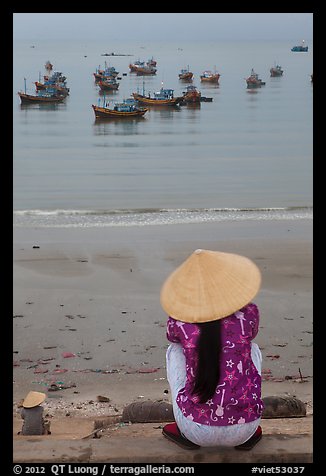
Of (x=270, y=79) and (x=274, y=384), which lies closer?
(x=274, y=384)

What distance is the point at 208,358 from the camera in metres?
3.42

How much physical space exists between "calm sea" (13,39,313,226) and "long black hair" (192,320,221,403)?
1071 centimetres

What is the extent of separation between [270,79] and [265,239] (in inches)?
2069

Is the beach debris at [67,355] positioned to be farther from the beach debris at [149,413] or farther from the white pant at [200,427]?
the white pant at [200,427]

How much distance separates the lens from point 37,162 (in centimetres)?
2416

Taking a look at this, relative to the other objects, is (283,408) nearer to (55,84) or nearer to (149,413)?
(149,413)

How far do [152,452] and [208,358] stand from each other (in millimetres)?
524

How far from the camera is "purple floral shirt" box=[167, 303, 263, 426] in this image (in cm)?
342

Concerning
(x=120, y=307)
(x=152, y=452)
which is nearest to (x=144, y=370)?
(x=120, y=307)

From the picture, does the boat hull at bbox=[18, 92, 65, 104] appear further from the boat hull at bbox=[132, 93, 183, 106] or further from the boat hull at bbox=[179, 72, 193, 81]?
the boat hull at bbox=[179, 72, 193, 81]

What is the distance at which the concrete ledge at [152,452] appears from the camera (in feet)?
11.6

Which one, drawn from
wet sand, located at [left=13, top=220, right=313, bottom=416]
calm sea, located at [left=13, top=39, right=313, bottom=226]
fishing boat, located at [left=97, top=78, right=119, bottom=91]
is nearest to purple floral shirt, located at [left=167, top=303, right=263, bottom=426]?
wet sand, located at [left=13, top=220, right=313, bottom=416]
